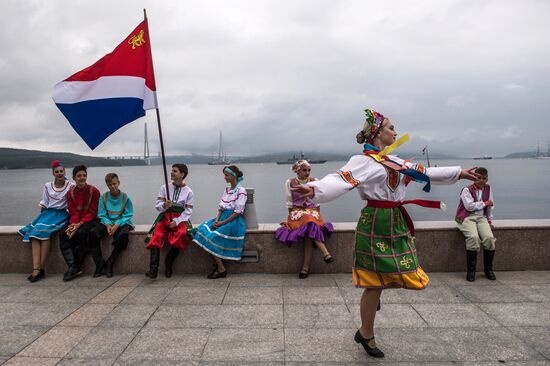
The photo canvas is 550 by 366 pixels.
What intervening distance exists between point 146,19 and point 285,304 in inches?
143

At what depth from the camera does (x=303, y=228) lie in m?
5.26

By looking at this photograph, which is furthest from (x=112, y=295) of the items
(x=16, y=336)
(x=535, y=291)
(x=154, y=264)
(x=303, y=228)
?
(x=535, y=291)

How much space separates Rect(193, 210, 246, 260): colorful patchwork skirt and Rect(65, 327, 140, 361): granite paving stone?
5.69ft

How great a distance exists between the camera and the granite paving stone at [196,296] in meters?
4.36

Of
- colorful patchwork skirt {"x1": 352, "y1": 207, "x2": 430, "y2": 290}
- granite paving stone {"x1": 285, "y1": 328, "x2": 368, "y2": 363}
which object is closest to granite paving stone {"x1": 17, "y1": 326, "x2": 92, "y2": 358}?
granite paving stone {"x1": 285, "y1": 328, "x2": 368, "y2": 363}

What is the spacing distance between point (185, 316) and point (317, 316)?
4.22ft

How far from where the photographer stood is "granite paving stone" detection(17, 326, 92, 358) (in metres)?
3.20

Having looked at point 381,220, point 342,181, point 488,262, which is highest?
point 342,181

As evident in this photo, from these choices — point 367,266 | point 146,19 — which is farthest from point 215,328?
point 146,19

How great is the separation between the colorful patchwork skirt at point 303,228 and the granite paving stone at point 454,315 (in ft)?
5.05

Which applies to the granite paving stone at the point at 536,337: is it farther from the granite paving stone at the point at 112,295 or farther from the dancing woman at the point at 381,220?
the granite paving stone at the point at 112,295

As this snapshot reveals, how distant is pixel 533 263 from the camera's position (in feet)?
17.6

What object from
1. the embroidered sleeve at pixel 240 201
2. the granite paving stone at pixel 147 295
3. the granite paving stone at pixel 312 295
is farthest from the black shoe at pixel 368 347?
the embroidered sleeve at pixel 240 201

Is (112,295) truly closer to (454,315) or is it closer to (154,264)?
(154,264)
